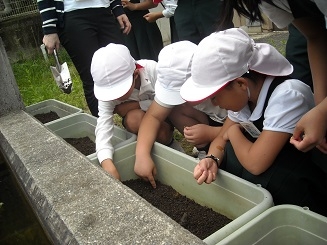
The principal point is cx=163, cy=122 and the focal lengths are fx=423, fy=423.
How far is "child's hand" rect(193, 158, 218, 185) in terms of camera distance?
1.68m

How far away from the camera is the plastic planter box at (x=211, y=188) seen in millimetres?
1420

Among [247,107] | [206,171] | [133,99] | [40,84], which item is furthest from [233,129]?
[40,84]

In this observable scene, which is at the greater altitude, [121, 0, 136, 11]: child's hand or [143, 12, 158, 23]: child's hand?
[121, 0, 136, 11]: child's hand

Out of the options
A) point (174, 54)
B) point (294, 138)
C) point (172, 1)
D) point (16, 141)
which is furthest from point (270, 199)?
point (172, 1)

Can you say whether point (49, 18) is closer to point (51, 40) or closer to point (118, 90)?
point (51, 40)

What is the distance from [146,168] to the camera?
7.04 feet

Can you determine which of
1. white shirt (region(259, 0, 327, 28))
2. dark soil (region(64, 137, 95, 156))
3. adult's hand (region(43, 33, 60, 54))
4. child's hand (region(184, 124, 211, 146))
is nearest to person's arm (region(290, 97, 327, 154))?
white shirt (region(259, 0, 327, 28))

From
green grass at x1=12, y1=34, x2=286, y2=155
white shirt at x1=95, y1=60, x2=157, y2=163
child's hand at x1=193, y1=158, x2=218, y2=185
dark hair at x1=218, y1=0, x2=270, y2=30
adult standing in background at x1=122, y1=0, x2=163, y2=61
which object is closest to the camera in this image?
dark hair at x1=218, y1=0, x2=270, y2=30

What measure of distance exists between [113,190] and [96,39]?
1.61m

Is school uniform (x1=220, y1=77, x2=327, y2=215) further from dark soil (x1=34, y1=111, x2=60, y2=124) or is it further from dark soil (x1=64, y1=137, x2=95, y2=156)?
dark soil (x1=34, y1=111, x2=60, y2=124)

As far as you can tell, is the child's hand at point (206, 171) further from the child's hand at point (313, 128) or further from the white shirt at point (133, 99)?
the white shirt at point (133, 99)

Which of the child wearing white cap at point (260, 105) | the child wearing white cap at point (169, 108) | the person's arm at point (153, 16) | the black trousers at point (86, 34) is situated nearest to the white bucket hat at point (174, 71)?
the child wearing white cap at point (169, 108)

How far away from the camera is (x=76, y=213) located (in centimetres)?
147

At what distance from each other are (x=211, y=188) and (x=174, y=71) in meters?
0.61
